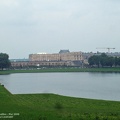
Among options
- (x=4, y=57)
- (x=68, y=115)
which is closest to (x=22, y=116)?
(x=68, y=115)

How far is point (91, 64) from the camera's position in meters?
125

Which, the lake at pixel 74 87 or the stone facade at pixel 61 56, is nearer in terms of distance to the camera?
the lake at pixel 74 87

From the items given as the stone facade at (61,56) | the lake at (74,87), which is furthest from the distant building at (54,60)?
the lake at (74,87)

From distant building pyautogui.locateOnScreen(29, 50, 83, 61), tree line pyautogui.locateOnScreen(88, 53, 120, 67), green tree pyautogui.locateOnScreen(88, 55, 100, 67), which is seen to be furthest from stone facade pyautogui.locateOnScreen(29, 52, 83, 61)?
green tree pyautogui.locateOnScreen(88, 55, 100, 67)

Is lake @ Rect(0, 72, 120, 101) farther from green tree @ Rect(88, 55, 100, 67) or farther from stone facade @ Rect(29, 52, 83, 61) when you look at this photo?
stone facade @ Rect(29, 52, 83, 61)

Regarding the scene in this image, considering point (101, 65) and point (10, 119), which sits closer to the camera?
point (10, 119)

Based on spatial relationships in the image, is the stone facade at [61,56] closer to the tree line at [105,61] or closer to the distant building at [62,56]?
the distant building at [62,56]

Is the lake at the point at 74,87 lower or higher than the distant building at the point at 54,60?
lower

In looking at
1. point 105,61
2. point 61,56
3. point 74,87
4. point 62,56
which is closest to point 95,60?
point 105,61

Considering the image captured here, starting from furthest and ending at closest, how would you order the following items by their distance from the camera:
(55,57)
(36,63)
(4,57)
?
1. (55,57)
2. (36,63)
3. (4,57)

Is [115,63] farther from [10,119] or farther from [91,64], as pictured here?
[10,119]

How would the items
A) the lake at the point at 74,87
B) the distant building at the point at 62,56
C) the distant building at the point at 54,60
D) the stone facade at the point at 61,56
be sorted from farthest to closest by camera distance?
the stone facade at the point at 61,56 < the distant building at the point at 62,56 < the distant building at the point at 54,60 < the lake at the point at 74,87

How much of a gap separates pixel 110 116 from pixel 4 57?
95830 millimetres

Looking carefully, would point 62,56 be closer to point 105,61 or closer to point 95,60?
point 95,60
